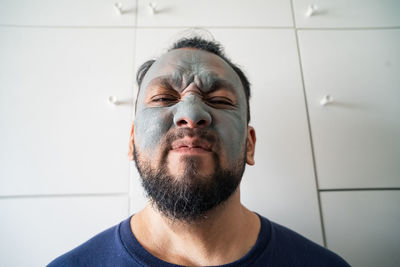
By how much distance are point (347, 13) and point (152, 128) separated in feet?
3.62

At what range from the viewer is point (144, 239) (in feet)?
1.81

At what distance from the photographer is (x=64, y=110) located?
0.81 meters

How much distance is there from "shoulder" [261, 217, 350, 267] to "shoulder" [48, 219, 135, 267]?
1.36 ft

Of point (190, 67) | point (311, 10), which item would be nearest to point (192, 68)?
point (190, 67)

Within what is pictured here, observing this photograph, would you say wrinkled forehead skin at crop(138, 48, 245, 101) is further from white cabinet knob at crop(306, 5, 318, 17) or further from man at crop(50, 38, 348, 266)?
white cabinet knob at crop(306, 5, 318, 17)

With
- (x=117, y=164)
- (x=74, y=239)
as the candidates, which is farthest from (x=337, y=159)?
(x=74, y=239)

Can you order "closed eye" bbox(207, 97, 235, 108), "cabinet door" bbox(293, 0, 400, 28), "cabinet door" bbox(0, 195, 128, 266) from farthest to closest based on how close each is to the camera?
"cabinet door" bbox(293, 0, 400, 28), "cabinet door" bbox(0, 195, 128, 266), "closed eye" bbox(207, 97, 235, 108)

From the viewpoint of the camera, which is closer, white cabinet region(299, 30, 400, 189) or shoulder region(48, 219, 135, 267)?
shoulder region(48, 219, 135, 267)

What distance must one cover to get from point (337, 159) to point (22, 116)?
51.2 inches

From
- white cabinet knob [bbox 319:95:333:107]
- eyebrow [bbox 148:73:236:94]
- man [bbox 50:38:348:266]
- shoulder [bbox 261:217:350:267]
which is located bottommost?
shoulder [bbox 261:217:350:267]

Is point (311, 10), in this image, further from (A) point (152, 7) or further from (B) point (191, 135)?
(B) point (191, 135)

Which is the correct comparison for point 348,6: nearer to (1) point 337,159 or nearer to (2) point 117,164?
(1) point 337,159

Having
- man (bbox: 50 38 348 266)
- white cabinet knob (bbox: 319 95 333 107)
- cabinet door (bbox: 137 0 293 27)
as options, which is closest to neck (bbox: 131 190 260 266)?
man (bbox: 50 38 348 266)

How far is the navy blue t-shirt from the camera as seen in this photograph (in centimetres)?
51
